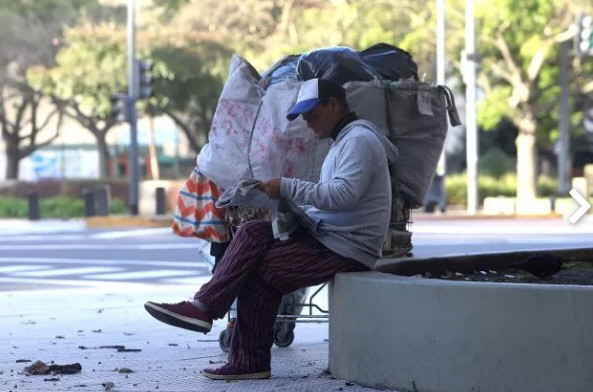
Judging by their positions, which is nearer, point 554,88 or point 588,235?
point 588,235

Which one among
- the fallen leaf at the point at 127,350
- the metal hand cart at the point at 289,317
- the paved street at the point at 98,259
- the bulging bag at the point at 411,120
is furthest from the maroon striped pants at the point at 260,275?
the paved street at the point at 98,259

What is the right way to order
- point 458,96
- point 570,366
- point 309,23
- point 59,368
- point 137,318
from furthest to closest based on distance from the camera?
1. point 458,96
2. point 309,23
3. point 137,318
4. point 59,368
5. point 570,366

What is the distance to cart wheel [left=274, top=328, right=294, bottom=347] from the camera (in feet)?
25.2

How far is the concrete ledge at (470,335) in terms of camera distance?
16.9 ft

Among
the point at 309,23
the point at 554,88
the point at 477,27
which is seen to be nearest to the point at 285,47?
the point at 309,23

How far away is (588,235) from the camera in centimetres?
2388

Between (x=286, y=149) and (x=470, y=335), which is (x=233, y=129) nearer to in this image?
(x=286, y=149)

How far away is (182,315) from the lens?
5.79m

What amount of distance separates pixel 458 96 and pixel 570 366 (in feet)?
144

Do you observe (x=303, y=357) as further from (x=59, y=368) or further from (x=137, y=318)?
(x=137, y=318)

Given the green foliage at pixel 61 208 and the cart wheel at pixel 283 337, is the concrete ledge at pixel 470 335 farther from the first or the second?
the green foliage at pixel 61 208

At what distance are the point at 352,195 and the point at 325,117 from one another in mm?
523

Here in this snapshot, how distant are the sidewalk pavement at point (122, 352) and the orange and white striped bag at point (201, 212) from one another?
2.71 ft

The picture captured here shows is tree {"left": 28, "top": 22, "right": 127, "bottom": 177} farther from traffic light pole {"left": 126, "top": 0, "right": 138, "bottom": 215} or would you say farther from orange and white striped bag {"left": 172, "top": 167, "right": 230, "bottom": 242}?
orange and white striped bag {"left": 172, "top": 167, "right": 230, "bottom": 242}
